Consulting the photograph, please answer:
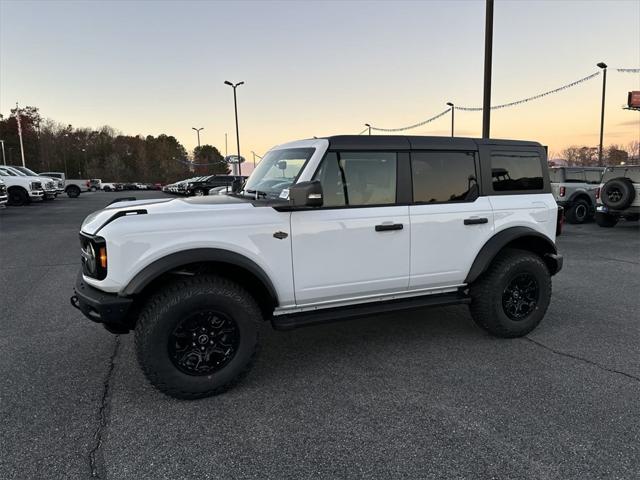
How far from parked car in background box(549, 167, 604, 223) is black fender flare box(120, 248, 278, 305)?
1310cm

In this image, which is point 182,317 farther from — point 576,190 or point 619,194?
point 576,190

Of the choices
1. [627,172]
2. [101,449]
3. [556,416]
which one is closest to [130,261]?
[101,449]

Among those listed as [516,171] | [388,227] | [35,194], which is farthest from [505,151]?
[35,194]

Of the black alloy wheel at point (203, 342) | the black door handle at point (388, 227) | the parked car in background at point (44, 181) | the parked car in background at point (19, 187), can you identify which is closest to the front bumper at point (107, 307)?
the black alloy wheel at point (203, 342)

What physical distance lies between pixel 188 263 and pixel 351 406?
1511 millimetres

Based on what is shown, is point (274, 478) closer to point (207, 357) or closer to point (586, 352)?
point (207, 357)

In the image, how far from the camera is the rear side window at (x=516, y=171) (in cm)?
436

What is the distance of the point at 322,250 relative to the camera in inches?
139

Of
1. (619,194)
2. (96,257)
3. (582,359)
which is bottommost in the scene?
(582,359)

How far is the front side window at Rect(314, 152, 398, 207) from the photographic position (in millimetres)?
3656

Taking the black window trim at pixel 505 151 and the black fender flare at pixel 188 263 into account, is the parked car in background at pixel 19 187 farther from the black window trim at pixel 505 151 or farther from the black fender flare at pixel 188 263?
the black window trim at pixel 505 151

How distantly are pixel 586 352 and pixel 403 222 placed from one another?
6.69 feet

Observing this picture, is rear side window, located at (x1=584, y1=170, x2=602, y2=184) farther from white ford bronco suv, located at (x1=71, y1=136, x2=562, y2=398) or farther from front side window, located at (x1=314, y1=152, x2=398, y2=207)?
front side window, located at (x1=314, y1=152, x2=398, y2=207)

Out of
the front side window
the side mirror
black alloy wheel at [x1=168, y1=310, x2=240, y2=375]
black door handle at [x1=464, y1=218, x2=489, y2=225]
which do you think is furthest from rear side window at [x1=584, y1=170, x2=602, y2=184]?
black alloy wheel at [x1=168, y1=310, x2=240, y2=375]
